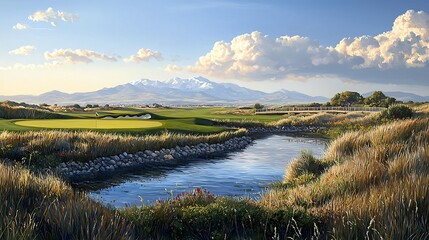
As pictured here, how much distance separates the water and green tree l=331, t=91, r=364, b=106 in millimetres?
77890

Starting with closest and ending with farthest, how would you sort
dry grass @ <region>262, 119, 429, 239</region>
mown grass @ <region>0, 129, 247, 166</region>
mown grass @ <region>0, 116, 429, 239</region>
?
mown grass @ <region>0, 116, 429, 239</region>, dry grass @ <region>262, 119, 429, 239</region>, mown grass @ <region>0, 129, 247, 166</region>

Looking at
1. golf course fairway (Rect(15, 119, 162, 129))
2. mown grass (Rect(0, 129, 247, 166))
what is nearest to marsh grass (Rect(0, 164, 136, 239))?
mown grass (Rect(0, 129, 247, 166))

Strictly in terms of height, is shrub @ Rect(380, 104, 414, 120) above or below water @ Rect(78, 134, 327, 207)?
above

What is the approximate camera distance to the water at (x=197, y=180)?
1520 centimetres

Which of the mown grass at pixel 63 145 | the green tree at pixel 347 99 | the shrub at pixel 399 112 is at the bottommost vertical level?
the mown grass at pixel 63 145

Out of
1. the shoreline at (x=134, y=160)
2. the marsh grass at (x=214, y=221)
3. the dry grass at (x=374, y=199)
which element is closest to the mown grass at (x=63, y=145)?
the shoreline at (x=134, y=160)

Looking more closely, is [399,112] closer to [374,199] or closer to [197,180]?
[197,180]

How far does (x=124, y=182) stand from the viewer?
57.6ft

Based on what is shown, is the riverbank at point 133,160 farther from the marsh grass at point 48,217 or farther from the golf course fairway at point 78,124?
the marsh grass at point 48,217

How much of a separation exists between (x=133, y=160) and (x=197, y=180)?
5575mm

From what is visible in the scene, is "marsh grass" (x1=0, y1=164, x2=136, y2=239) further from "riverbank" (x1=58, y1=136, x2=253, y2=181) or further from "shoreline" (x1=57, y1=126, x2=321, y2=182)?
"riverbank" (x1=58, y1=136, x2=253, y2=181)

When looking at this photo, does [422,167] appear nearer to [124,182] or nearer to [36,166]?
[124,182]

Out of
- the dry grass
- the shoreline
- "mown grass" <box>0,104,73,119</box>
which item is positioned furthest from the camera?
"mown grass" <box>0,104,73,119</box>

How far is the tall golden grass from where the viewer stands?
19547 mm
